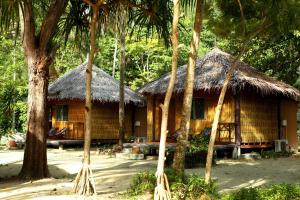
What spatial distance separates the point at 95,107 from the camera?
21.6 meters

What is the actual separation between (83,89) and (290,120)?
29.3 feet

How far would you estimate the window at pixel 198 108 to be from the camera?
57.2 ft

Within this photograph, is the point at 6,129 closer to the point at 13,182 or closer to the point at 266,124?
the point at 13,182

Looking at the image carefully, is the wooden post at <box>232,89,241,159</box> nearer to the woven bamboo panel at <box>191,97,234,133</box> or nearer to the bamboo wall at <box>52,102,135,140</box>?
the woven bamboo panel at <box>191,97,234,133</box>

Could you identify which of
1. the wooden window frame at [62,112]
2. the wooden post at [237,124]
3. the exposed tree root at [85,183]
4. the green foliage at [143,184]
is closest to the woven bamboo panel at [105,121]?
the wooden window frame at [62,112]

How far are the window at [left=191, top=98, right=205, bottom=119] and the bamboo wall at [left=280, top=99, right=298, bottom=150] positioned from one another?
3.32 m

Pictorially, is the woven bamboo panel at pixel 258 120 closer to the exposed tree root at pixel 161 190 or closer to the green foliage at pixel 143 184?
the green foliage at pixel 143 184

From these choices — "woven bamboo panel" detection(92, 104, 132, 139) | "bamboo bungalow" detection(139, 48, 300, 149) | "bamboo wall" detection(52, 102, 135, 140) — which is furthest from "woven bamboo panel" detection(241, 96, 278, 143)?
"woven bamboo panel" detection(92, 104, 132, 139)

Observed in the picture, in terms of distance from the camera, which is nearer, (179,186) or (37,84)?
(179,186)

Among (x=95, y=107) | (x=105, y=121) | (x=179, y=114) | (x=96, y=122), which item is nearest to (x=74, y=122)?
(x=96, y=122)

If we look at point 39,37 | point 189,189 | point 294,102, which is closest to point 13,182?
point 39,37

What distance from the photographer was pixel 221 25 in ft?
33.0

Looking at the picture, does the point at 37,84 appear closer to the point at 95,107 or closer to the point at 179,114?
the point at 179,114

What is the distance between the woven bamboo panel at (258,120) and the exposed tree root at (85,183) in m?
9.83
